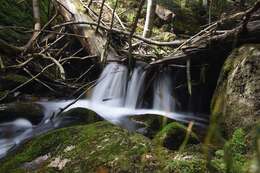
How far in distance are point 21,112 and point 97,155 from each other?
2.87 meters

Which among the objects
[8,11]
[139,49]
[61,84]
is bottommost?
[61,84]

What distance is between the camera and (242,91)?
4.75 m

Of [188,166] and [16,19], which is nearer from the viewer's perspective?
[188,166]

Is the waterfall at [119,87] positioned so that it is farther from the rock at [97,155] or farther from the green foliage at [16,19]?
the rock at [97,155]

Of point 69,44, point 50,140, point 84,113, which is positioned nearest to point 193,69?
point 84,113

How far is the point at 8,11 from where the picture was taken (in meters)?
7.89

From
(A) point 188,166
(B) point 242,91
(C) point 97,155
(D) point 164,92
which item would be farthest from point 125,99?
(A) point 188,166

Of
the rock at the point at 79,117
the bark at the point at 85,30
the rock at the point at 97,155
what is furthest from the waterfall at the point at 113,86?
the rock at the point at 97,155

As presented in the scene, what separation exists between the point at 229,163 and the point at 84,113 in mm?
4331

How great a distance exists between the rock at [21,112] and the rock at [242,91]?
2573 millimetres

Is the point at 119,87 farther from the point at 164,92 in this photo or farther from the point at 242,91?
the point at 242,91

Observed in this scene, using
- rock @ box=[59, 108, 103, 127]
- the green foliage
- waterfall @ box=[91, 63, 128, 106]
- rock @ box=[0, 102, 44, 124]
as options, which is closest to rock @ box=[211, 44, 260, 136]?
rock @ box=[59, 108, 103, 127]

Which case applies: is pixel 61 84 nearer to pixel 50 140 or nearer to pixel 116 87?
pixel 116 87

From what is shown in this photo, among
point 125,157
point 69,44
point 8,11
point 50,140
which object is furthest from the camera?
point 8,11
